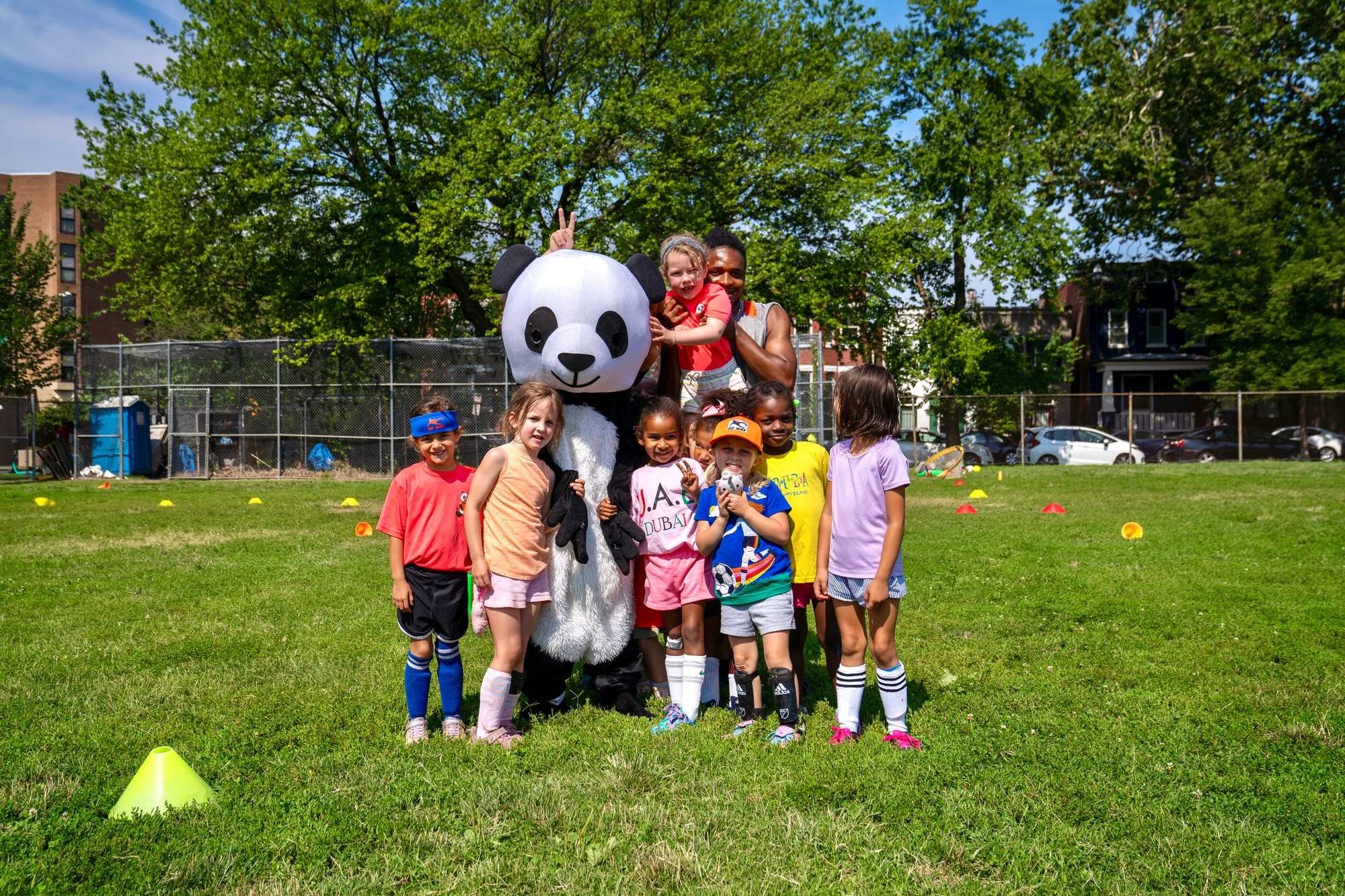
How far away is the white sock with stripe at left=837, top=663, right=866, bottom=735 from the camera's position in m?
4.39

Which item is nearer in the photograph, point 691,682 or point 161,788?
point 161,788

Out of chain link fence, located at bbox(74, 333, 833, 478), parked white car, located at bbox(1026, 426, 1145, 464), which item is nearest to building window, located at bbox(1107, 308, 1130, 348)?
parked white car, located at bbox(1026, 426, 1145, 464)

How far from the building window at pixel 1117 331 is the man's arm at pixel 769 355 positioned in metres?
38.7

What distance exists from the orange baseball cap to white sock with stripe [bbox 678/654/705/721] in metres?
1.06

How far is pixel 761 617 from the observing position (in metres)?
4.38

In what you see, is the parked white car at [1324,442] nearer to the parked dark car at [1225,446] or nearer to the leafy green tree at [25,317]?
the parked dark car at [1225,446]

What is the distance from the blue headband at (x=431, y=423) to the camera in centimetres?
458

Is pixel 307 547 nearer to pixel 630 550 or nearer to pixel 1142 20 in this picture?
pixel 630 550

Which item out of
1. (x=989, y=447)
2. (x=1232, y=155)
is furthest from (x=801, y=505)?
(x=1232, y=155)


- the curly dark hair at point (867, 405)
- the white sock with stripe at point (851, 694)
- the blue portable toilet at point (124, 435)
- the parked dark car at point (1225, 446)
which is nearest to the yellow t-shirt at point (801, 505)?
the curly dark hair at point (867, 405)

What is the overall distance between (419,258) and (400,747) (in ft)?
59.2

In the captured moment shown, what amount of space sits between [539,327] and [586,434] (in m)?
0.55

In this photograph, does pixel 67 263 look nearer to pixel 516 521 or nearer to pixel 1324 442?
pixel 1324 442

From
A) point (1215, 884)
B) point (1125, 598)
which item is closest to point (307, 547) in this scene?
point (1125, 598)
